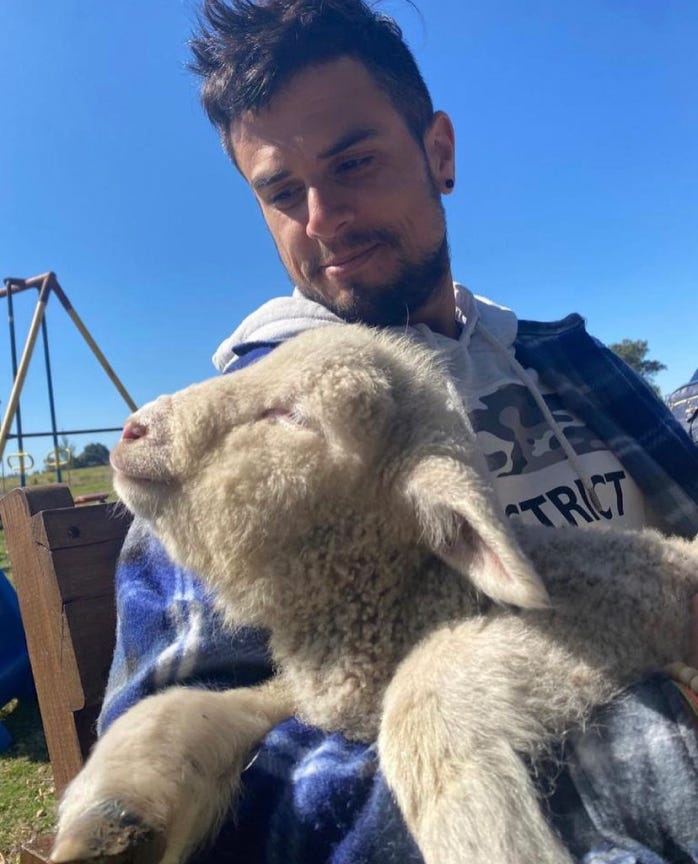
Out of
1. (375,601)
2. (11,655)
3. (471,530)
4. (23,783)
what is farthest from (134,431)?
(11,655)

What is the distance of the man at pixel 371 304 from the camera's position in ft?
5.37

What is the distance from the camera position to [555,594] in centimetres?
130

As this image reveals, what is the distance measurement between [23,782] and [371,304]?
3.68 meters

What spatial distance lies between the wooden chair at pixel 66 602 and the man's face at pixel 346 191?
3.10 feet

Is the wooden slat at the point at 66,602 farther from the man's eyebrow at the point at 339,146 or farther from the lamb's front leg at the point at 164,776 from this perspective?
the man's eyebrow at the point at 339,146

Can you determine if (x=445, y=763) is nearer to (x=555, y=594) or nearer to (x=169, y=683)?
(x=555, y=594)

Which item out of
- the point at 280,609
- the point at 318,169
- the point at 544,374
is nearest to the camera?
the point at 280,609

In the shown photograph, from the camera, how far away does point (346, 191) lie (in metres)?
2.08

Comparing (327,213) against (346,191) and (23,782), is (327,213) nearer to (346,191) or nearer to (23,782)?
(346,191)

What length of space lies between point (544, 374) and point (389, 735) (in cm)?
153

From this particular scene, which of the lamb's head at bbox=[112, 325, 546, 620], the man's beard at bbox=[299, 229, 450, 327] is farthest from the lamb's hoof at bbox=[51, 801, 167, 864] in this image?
the man's beard at bbox=[299, 229, 450, 327]

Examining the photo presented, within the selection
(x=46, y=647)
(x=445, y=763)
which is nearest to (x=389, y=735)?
(x=445, y=763)

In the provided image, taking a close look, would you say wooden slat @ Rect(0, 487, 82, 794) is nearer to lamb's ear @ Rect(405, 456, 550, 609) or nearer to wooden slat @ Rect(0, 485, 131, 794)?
wooden slat @ Rect(0, 485, 131, 794)

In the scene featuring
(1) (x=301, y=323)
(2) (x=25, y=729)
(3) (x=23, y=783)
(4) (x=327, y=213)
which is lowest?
(3) (x=23, y=783)
